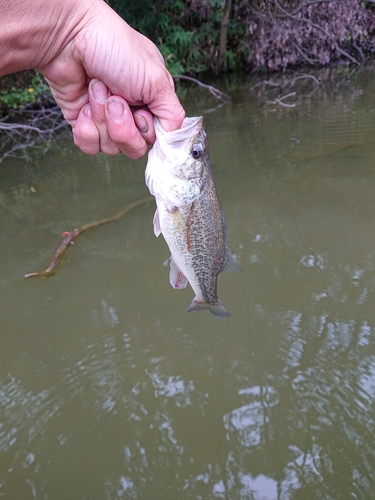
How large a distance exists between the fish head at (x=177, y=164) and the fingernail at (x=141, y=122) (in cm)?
5

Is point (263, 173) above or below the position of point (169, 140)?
below

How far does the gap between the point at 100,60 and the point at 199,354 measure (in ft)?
7.46

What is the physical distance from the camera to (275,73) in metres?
13.9

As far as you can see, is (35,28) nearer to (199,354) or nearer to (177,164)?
(177,164)

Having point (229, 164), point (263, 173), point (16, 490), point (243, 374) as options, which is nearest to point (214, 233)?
point (243, 374)

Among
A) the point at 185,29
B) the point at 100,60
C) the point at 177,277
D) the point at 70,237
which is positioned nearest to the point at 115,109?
the point at 100,60

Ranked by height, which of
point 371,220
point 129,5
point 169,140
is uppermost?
point 129,5

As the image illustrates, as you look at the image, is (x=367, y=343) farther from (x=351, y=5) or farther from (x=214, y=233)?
(x=351, y=5)

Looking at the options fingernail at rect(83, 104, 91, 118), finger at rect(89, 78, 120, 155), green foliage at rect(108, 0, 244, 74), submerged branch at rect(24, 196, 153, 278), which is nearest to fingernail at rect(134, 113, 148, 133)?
finger at rect(89, 78, 120, 155)

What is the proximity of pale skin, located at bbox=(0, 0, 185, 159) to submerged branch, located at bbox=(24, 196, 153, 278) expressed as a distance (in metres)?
2.49

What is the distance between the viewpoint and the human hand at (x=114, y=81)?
184cm

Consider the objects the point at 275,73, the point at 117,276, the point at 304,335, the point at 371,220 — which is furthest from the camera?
the point at 275,73

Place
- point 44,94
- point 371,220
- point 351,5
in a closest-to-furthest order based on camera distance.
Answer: point 371,220 < point 44,94 < point 351,5

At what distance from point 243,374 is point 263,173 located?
3320mm
